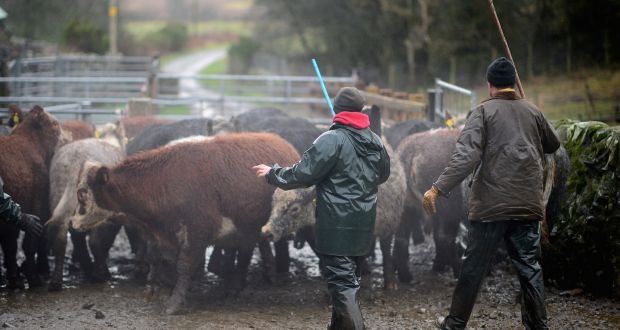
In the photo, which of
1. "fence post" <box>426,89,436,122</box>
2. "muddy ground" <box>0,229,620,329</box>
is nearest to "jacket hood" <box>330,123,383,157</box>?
"muddy ground" <box>0,229,620,329</box>

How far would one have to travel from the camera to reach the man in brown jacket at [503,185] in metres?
6.30

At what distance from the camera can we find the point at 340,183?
6.56m

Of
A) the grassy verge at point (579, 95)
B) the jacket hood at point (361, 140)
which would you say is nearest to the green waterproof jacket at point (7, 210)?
the jacket hood at point (361, 140)

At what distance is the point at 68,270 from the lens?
10422 millimetres

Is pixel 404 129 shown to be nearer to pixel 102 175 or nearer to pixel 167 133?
pixel 167 133

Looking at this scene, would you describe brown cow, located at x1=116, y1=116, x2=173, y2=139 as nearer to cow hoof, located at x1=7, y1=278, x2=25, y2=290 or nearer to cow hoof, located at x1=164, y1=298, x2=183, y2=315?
cow hoof, located at x1=7, y1=278, x2=25, y2=290

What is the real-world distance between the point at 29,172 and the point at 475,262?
584 centimetres

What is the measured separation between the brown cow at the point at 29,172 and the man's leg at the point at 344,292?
14.7ft

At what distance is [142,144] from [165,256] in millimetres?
3041

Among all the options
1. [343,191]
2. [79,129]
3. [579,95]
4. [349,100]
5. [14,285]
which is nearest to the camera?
[343,191]

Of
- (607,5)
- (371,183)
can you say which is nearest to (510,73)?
(371,183)

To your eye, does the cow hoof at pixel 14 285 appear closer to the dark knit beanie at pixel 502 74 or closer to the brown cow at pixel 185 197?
the brown cow at pixel 185 197

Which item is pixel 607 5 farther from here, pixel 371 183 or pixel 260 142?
pixel 371 183

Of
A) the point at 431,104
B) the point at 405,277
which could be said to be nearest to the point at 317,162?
the point at 405,277
